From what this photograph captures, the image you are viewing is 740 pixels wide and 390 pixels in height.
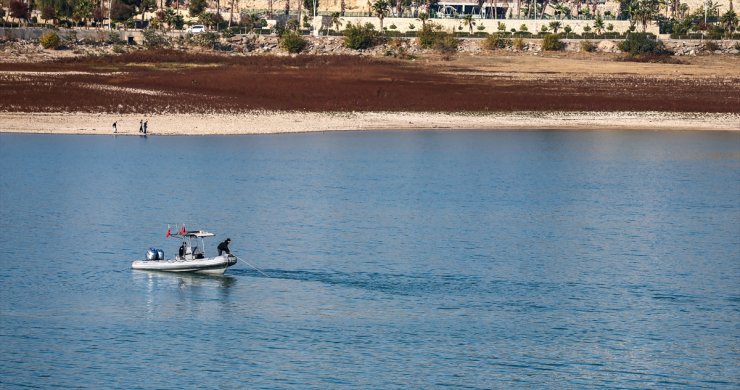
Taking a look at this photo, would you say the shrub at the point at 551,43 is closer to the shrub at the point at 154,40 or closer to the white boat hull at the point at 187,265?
the shrub at the point at 154,40

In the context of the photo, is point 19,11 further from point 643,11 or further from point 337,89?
point 643,11

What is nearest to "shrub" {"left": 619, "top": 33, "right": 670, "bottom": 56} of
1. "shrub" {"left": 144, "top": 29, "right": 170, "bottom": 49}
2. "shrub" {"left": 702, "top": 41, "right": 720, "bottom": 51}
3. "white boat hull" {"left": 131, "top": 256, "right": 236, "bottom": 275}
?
"shrub" {"left": 702, "top": 41, "right": 720, "bottom": 51}

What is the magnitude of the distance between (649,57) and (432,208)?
108 metres

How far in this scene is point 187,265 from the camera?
160 ft

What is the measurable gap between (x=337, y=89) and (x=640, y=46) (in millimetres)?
65942

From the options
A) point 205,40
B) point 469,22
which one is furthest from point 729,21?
point 205,40

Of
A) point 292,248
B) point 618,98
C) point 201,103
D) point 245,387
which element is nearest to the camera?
point 245,387

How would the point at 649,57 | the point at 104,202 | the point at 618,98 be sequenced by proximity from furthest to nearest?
the point at 649,57
the point at 618,98
the point at 104,202

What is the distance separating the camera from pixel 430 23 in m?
197

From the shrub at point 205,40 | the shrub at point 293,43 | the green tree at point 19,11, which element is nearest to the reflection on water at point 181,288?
the shrub at point 293,43

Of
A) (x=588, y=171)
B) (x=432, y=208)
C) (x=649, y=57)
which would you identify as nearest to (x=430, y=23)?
(x=649, y=57)

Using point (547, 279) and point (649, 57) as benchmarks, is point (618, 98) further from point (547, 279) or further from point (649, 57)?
point (547, 279)

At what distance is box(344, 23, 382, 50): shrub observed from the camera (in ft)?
584

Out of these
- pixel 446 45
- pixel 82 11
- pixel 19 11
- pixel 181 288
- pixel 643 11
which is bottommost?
pixel 181 288
